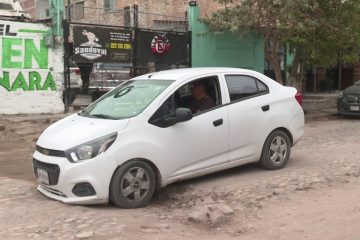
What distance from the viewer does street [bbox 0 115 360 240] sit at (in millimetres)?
5500

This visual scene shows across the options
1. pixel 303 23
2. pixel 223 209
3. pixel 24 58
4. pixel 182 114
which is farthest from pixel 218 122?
pixel 24 58

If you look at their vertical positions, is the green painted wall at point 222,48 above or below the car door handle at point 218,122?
above

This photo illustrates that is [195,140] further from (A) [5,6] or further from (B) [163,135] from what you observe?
(A) [5,6]

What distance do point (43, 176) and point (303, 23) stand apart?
33.6 ft

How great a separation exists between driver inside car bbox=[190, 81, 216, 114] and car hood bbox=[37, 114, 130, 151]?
1.25m

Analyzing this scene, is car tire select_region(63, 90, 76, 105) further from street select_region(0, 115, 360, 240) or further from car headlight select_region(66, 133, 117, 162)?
car headlight select_region(66, 133, 117, 162)

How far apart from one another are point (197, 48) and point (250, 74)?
32.5 ft

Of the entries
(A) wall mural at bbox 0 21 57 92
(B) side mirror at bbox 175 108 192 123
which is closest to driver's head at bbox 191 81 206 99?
(B) side mirror at bbox 175 108 192 123

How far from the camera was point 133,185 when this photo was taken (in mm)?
6363

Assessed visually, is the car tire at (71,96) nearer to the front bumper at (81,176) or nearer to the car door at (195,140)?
the car door at (195,140)

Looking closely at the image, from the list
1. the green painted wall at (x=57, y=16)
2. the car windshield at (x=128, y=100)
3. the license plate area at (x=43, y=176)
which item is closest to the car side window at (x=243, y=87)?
the car windshield at (x=128, y=100)

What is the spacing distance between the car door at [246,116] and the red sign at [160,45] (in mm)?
9036

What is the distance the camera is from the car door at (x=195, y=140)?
675 centimetres

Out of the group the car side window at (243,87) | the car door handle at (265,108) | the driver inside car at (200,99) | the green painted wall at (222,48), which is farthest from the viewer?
the green painted wall at (222,48)
